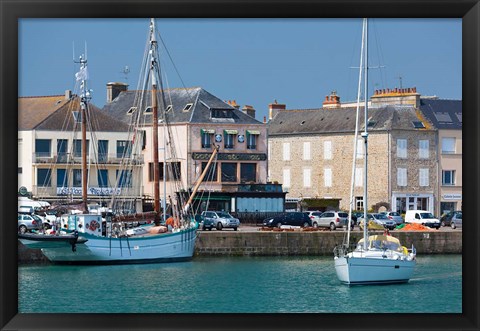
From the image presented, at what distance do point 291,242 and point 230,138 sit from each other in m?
16.7

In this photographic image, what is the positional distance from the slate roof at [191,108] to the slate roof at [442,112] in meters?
10.3

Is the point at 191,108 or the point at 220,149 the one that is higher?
the point at 191,108

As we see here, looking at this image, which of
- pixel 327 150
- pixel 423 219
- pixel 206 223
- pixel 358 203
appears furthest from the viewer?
pixel 327 150

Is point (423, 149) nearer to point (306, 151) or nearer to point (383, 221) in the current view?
point (306, 151)

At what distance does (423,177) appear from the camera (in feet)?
201

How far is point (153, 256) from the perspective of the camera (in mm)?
38750

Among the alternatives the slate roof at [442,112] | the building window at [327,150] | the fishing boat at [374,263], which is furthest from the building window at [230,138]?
the fishing boat at [374,263]

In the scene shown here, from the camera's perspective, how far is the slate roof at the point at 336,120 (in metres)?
60.7

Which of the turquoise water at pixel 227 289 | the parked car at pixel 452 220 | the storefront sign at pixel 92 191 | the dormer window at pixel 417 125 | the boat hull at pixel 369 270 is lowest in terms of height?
the turquoise water at pixel 227 289

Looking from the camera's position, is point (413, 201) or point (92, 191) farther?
point (413, 201)

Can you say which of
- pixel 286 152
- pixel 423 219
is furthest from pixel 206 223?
pixel 286 152

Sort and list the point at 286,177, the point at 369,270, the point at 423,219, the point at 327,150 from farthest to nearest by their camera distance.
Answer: the point at 286,177
the point at 327,150
the point at 423,219
the point at 369,270

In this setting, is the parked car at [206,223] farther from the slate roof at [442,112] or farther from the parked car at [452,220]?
the slate roof at [442,112]
